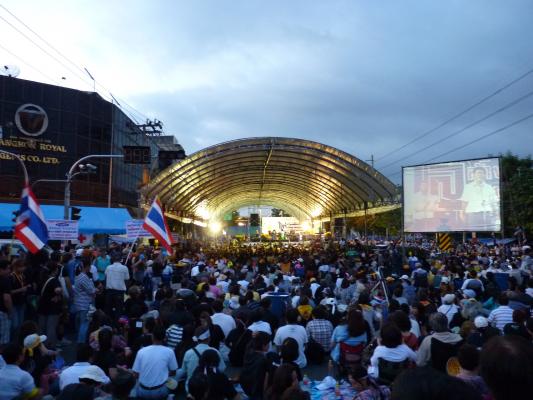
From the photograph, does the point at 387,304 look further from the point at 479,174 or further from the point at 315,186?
the point at 315,186

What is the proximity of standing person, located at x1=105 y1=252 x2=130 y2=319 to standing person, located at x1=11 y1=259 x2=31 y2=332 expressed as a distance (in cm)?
174

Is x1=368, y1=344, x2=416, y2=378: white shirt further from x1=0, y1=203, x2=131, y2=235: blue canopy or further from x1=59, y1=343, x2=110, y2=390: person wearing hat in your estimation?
x1=0, y1=203, x2=131, y2=235: blue canopy

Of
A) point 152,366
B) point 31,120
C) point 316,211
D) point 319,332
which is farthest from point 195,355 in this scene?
point 316,211

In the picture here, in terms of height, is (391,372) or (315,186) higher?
(315,186)

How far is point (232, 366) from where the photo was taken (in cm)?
777

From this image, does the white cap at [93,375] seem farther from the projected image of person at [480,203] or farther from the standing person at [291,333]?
the projected image of person at [480,203]

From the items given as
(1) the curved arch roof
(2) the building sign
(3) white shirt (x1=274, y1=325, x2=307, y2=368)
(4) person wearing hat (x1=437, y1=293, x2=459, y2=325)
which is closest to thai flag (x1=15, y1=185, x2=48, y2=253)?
(3) white shirt (x1=274, y1=325, x2=307, y2=368)

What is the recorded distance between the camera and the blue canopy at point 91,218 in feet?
61.5

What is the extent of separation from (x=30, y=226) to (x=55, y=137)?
936 inches

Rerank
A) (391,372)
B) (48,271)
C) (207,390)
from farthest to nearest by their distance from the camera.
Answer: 1. (48,271)
2. (391,372)
3. (207,390)

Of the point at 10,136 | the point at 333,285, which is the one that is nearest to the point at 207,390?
the point at 333,285

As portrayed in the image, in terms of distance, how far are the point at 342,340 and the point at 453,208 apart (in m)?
15.0

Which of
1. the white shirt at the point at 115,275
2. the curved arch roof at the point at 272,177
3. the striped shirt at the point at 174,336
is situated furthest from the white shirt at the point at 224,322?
the curved arch roof at the point at 272,177

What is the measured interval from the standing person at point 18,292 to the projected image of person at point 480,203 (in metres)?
16.8
